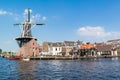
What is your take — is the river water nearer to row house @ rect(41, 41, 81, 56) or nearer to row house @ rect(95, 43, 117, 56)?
row house @ rect(41, 41, 81, 56)

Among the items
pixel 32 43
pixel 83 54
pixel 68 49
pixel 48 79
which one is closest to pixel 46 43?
pixel 68 49

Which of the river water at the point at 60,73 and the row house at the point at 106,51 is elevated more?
the row house at the point at 106,51

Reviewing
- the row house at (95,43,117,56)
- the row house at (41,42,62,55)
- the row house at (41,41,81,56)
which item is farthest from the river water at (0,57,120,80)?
the row house at (95,43,117,56)

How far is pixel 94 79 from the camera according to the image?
39.6 meters

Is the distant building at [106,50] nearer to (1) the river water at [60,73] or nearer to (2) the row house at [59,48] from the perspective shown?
(2) the row house at [59,48]

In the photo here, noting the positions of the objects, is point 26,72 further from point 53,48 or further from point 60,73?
point 53,48

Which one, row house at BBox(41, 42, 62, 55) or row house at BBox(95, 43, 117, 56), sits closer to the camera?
row house at BBox(95, 43, 117, 56)

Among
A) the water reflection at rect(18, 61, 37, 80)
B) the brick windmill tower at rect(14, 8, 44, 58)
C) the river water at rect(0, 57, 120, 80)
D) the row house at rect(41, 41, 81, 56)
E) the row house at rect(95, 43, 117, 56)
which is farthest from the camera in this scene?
the row house at rect(41, 41, 81, 56)

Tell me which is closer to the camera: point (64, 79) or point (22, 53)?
point (64, 79)

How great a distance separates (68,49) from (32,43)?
159 feet

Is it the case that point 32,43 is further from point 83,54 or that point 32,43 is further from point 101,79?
point 101,79

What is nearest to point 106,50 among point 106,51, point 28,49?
point 106,51

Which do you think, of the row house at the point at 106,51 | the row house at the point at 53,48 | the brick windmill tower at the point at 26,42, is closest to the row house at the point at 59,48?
the row house at the point at 53,48

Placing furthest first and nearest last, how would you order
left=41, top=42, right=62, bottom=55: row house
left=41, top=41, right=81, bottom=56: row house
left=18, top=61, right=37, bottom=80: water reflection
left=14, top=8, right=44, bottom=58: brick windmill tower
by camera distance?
1. left=41, top=41, right=81, bottom=56: row house
2. left=41, top=42, right=62, bottom=55: row house
3. left=14, top=8, right=44, bottom=58: brick windmill tower
4. left=18, top=61, right=37, bottom=80: water reflection
